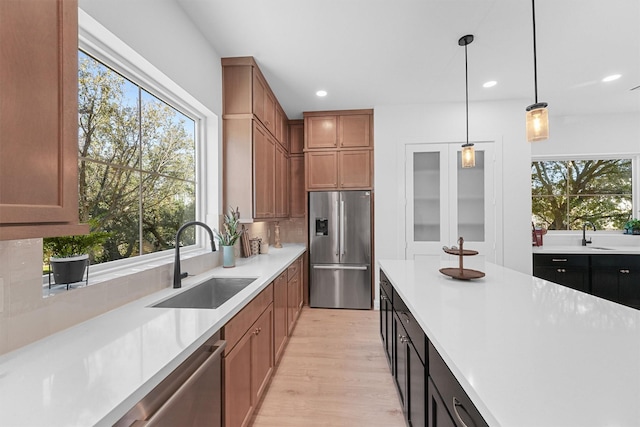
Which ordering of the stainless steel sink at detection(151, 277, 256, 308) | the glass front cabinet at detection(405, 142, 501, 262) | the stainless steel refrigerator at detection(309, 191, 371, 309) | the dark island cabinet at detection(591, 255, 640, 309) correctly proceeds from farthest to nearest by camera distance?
1. the stainless steel refrigerator at detection(309, 191, 371, 309)
2. the glass front cabinet at detection(405, 142, 501, 262)
3. the dark island cabinet at detection(591, 255, 640, 309)
4. the stainless steel sink at detection(151, 277, 256, 308)

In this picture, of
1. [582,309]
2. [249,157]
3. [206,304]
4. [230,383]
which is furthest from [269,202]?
[582,309]

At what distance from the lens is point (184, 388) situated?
0.97m

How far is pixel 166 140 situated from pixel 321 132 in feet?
7.47

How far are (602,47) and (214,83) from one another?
11.2ft

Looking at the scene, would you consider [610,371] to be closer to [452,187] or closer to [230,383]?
[230,383]

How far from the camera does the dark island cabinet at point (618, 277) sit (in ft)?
11.6

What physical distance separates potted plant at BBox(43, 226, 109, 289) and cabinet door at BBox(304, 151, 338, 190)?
2.86 metres

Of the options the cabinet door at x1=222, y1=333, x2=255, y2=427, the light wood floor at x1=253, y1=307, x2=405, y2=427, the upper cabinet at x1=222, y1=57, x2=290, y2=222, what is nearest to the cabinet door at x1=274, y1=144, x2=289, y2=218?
the upper cabinet at x1=222, y1=57, x2=290, y2=222

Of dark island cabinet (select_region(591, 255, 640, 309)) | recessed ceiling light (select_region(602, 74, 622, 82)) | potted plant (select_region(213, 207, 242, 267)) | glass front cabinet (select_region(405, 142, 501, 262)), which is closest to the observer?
potted plant (select_region(213, 207, 242, 267))

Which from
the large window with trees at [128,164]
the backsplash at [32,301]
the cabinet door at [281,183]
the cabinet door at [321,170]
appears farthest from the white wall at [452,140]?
the backsplash at [32,301]

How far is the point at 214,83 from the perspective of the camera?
100.0 inches

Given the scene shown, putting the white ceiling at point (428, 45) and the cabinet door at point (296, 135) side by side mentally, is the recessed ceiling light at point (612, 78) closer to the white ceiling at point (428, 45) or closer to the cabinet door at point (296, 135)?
the white ceiling at point (428, 45)

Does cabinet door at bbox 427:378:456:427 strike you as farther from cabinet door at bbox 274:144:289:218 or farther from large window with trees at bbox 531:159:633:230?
large window with trees at bbox 531:159:633:230

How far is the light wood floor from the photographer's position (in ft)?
6.04
